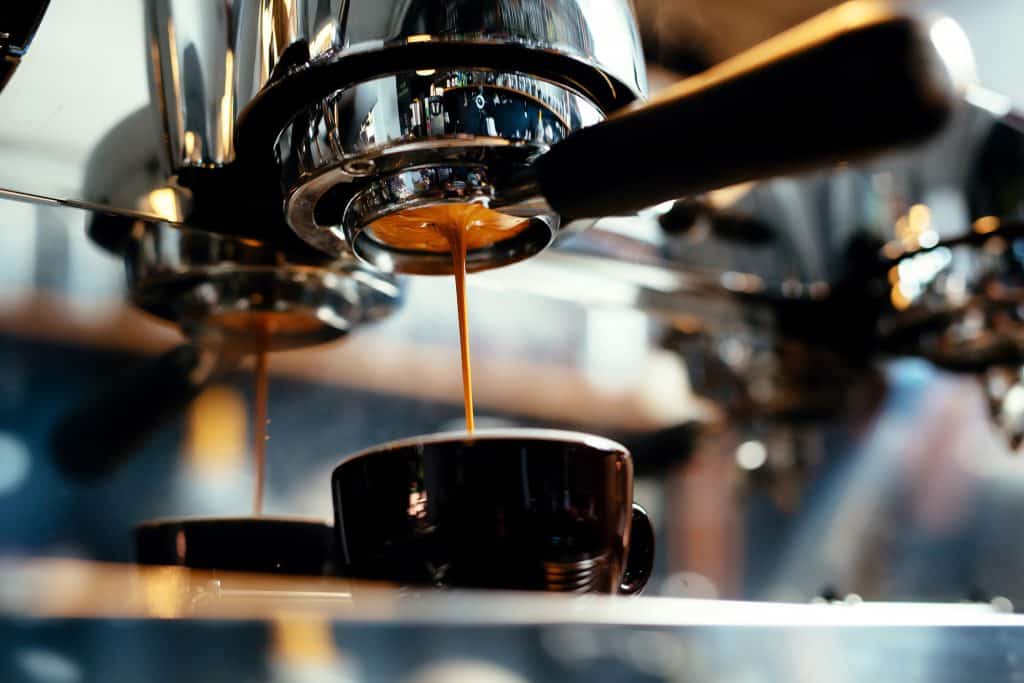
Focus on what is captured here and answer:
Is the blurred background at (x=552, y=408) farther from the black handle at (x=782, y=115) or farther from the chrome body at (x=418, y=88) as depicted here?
the black handle at (x=782, y=115)

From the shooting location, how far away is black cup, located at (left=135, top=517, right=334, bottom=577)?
417mm

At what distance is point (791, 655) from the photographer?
26 cm

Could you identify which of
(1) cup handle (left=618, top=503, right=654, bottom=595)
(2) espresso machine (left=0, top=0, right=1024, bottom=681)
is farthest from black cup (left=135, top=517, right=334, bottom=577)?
(1) cup handle (left=618, top=503, right=654, bottom=595)

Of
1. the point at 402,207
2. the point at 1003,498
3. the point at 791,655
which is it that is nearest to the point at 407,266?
the point at 402,207

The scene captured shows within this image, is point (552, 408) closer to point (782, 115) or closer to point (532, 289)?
point (532, 289)

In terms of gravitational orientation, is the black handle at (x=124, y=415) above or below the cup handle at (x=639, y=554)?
above

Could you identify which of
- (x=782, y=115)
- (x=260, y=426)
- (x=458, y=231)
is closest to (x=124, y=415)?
(x=260, y=426)

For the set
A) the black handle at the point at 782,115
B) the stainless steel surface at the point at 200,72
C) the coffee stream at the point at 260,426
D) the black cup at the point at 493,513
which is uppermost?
the stainless steel surface at the point at 200,72

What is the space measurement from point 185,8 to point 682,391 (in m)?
0.38

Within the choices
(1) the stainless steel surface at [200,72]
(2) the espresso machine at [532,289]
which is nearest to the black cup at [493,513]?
(2) the espresso machine at [532,289]

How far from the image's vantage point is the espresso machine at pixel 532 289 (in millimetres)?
225

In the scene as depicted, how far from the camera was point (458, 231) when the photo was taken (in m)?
0.40

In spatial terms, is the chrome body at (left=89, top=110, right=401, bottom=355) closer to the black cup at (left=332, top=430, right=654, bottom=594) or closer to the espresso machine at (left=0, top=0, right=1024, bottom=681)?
the espresso machine at (left=0, top=0, right=1024, bottom=681)

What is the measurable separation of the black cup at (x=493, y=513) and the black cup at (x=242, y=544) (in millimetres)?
94
